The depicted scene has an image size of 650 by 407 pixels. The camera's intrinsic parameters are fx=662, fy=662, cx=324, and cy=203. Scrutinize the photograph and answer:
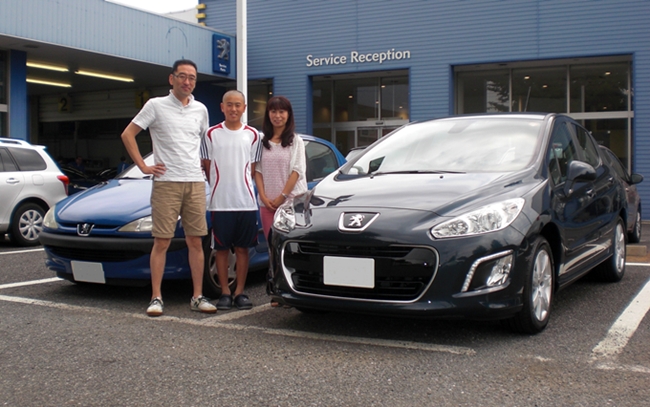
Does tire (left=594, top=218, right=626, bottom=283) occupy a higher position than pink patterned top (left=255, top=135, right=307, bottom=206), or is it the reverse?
pink patterned top (left=255, top=135, right=307, bottom=206)

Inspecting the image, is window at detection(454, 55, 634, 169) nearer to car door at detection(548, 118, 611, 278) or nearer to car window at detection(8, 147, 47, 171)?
car window at detection(8, 147, 47, 171)

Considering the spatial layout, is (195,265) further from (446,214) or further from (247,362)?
(446,214)

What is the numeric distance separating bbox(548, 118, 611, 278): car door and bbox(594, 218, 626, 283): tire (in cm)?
59

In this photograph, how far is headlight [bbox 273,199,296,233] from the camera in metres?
4.11

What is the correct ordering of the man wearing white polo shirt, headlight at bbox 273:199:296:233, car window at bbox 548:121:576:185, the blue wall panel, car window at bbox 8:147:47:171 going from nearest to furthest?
headlight at bbox 273:199:296:233
car window at bbox 548:121:576:185
the man wearing white polo shirt
car window at bbox 8:147:47:171
the blue wall panel

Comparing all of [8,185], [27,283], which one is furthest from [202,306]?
[8,185]

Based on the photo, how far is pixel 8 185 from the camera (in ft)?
29.5

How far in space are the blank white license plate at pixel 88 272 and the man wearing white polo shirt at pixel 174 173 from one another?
54cm

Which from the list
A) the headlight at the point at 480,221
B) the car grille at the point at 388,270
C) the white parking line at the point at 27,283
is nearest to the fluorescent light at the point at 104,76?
the white parking line at the point at 27,283

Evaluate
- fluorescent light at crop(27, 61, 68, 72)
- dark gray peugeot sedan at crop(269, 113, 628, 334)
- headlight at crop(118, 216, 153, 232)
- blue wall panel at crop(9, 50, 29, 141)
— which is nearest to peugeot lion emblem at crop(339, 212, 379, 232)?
dark gray peugeot sedan at crop(269, 113, 628, 334)

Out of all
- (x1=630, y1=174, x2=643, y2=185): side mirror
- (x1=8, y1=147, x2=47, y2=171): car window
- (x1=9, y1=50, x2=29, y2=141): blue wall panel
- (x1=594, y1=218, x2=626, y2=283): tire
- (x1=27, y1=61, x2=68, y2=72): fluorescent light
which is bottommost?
(x1=594, y1=218, x2=626, y2=283): tire

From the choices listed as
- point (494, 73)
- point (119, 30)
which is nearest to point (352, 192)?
point (119, 30)

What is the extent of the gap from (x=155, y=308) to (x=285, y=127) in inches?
64.5

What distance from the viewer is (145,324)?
4.41m
